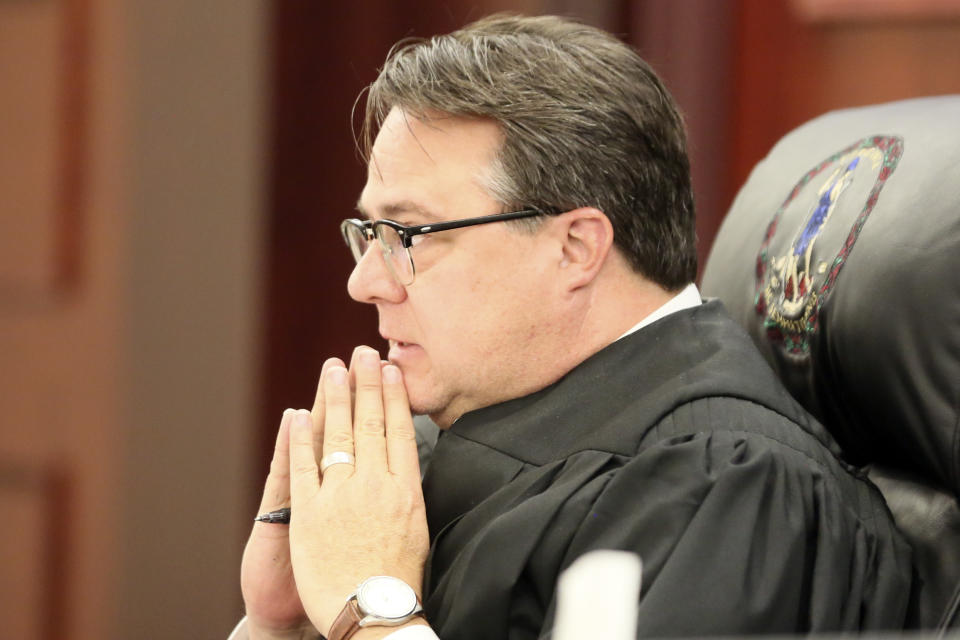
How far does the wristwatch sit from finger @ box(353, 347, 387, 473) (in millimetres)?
140

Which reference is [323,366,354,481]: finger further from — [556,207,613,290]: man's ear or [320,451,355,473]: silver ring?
[556,207,613,290]: man's ear

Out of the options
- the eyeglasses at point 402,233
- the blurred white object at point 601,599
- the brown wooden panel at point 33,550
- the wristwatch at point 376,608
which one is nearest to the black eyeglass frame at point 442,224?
the eyeglasses at point 402,233

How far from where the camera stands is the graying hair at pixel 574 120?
119 cm

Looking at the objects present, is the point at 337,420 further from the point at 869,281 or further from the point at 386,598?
the point at 869,281

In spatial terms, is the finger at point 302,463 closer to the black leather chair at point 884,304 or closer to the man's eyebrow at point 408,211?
the man's eyebrow at point 408,211

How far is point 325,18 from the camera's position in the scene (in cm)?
268

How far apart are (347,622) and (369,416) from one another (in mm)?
244

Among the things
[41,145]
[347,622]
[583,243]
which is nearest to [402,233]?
[583,243]

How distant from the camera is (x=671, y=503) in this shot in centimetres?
99

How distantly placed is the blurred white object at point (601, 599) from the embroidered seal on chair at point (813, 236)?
0.80 meters

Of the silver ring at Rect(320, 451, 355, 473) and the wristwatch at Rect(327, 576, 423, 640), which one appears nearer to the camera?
the wristwatch at Rect(327, 576, 423, 640)

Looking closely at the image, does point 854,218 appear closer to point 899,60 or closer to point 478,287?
point 478,287

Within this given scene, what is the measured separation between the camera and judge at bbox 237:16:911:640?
3.39 feet

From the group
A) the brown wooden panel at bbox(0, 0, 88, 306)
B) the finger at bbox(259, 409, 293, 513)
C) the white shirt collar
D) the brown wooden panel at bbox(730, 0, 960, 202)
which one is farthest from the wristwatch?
the brown wooden panel at bbox(0, 0, 88, 306)
